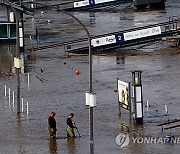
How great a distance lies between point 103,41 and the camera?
7162cm

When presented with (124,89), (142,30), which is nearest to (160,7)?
(142,30)

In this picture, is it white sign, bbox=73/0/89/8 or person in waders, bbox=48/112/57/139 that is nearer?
person in waders, bbox=48/112/57/139

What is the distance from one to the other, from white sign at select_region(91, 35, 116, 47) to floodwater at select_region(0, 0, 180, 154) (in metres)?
1.01

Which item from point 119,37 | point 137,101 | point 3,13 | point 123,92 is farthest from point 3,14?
point 137,101

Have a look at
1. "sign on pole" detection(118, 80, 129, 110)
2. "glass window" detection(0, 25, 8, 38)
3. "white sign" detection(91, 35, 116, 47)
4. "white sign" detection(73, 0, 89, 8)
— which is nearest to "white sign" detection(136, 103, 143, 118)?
"sign on pole" detection(118, 80, 129, 110)

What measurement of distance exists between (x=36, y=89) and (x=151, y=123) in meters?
13.2

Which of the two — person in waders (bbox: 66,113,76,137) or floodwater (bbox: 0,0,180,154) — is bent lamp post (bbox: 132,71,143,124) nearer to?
floodwater (bbox: 0,0,180,154)

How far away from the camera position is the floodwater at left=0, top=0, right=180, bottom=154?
3862 cm

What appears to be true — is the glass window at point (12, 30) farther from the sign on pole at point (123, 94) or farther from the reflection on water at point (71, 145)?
the reflection on water at point (71, 145)

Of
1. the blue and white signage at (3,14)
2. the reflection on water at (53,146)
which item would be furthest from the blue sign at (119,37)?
the reflection on water at (53,146)

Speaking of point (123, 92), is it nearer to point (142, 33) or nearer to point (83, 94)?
point (83, 94)

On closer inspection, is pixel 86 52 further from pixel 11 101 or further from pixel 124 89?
pixel 124 89

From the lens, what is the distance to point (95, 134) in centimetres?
4041

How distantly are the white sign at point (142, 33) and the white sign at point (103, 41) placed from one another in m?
1.16
